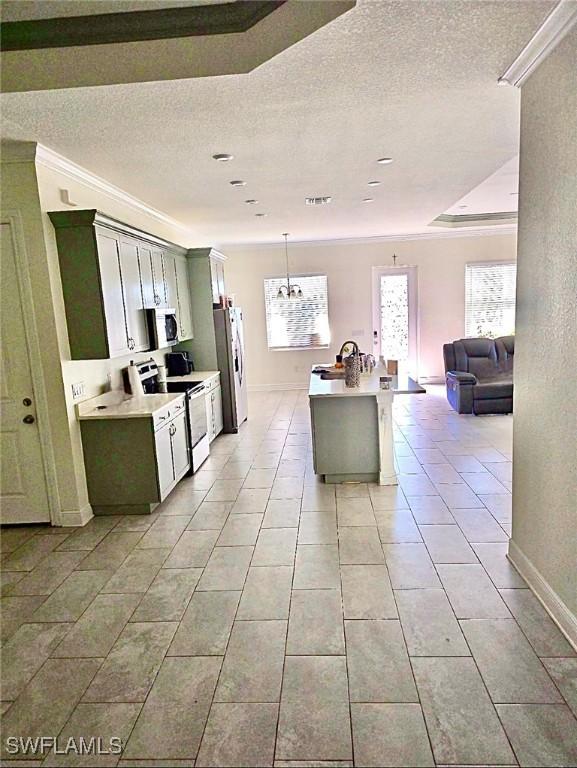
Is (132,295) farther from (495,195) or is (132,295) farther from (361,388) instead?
(495,195)

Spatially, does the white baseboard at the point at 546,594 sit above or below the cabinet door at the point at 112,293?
below

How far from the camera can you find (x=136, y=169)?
377 centimetres

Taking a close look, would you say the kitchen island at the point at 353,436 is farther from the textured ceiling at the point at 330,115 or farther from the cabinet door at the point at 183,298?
the cabinet door at the point at 183,298

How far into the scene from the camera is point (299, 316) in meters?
8.89

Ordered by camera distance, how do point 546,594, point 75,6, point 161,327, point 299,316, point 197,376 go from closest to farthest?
1. point 75,6
2. point 546,594
3. point 161,327
4. point 197,376
5. point 299,316

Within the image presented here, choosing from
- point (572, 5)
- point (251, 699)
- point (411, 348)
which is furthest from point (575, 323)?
point (411, 348)

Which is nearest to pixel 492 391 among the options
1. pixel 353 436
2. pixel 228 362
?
pixel 353 436

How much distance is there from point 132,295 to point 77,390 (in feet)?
3.29

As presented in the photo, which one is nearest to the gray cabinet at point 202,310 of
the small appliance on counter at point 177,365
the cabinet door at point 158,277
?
the small appliance on counter at point 177,365

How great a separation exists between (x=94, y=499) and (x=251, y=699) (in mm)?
2358

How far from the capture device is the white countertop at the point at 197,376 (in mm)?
5637

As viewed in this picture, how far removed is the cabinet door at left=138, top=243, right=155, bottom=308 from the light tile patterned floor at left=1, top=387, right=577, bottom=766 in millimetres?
1961

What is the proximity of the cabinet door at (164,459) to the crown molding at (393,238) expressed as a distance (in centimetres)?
529

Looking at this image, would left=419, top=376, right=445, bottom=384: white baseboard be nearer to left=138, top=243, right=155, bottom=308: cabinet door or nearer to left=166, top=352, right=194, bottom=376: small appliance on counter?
left=166, top=352, right=194, bottom=376: small appliance on counter
